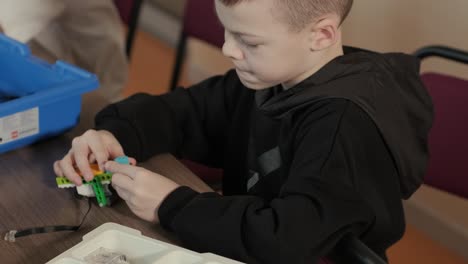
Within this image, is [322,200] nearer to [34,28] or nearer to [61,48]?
[34,28]

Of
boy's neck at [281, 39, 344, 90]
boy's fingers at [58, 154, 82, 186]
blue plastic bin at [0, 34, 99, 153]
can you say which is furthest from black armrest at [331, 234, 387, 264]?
blue plastic bin at [0, 34, 99, 153]

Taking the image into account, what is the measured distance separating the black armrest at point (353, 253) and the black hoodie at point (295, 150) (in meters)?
0.02

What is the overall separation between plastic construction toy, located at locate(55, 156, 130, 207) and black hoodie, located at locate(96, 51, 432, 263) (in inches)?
4.3

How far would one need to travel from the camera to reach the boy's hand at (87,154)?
1.05 meters

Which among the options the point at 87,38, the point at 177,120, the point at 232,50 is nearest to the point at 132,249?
the point at 232,50

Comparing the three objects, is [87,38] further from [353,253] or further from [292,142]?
[353,253]

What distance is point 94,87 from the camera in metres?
1.21

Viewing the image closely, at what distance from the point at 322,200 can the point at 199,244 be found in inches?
6.9

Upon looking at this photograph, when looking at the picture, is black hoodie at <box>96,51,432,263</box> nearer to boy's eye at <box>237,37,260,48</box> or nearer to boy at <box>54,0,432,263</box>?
boy at <box>54,0,432,263</box>

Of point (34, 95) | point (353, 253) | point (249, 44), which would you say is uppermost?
point (249, 44)

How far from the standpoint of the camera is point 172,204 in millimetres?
974

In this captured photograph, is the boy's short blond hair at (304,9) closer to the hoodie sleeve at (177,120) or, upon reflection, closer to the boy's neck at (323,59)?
the boy's neck at (323,59)

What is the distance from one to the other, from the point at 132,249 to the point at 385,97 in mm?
469

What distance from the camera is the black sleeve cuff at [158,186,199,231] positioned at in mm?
967
